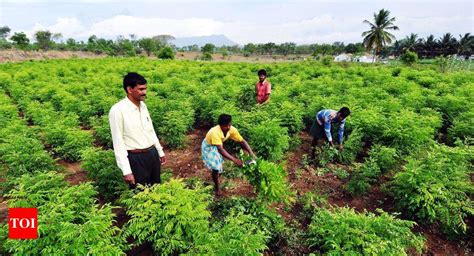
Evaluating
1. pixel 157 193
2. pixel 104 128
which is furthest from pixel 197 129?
pixel 157 193

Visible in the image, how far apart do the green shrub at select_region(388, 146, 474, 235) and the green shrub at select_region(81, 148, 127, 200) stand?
14.8 feet

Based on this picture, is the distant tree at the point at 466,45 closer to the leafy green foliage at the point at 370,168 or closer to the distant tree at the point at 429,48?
the distant tree at the point at 429,48

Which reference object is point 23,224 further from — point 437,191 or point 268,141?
point 437,191

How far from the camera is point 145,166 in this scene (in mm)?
4051

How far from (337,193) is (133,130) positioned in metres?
3.95

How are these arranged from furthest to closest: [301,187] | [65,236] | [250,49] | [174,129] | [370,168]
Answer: [250,49]
[174,129]
[301,187]
[370,168]
[65,236]

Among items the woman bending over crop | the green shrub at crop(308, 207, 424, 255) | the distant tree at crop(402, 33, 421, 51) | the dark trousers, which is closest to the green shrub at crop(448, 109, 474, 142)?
the green shrub at crop(308, 207, 424, 255)

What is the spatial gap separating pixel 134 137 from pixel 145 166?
0.47 m

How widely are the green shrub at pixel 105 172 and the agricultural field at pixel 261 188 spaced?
0.02 metres

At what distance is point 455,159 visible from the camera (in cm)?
491

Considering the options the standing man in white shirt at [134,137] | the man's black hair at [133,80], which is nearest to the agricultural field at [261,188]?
the standing man in white shirt at [134,137]

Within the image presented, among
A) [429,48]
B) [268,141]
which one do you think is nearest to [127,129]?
[268,141]

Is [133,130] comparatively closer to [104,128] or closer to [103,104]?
[104,128]

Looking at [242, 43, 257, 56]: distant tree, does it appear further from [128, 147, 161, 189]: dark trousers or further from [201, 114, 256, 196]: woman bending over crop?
[128, 147, 161, 189]: dark trousers
